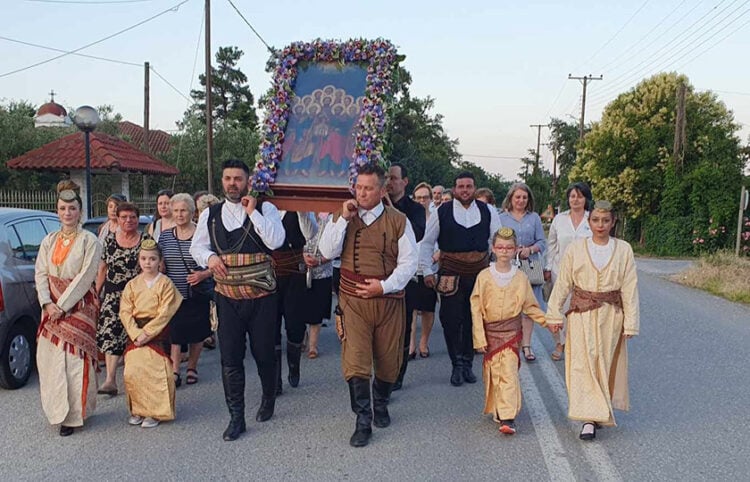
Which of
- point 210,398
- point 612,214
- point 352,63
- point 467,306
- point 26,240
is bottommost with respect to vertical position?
point 210,398

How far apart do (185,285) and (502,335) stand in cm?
312

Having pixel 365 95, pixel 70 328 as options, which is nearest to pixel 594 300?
pixel 365 95

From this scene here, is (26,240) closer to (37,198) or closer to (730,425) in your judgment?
(730,425)

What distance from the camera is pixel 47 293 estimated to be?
543 centimetres

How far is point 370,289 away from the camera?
5000 mm

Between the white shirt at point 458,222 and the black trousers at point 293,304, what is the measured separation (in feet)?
4.09

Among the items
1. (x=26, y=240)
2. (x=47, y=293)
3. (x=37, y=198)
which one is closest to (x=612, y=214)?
(x=47, y=293)

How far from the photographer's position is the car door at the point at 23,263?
6496 millimetres

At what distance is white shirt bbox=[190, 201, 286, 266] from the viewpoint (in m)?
5.13

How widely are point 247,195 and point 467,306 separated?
2.57 metres

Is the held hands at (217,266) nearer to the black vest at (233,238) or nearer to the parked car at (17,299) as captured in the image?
the black vest at (233,238)

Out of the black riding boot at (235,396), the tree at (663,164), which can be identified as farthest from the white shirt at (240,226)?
the tree at (663,164)

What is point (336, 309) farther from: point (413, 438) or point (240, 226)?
point (413, 438)

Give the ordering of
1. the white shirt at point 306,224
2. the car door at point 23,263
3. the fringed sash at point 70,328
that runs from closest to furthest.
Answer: the fringed sash at point 70,328
the car door at point 23,263
the white shirt at point 306,224
